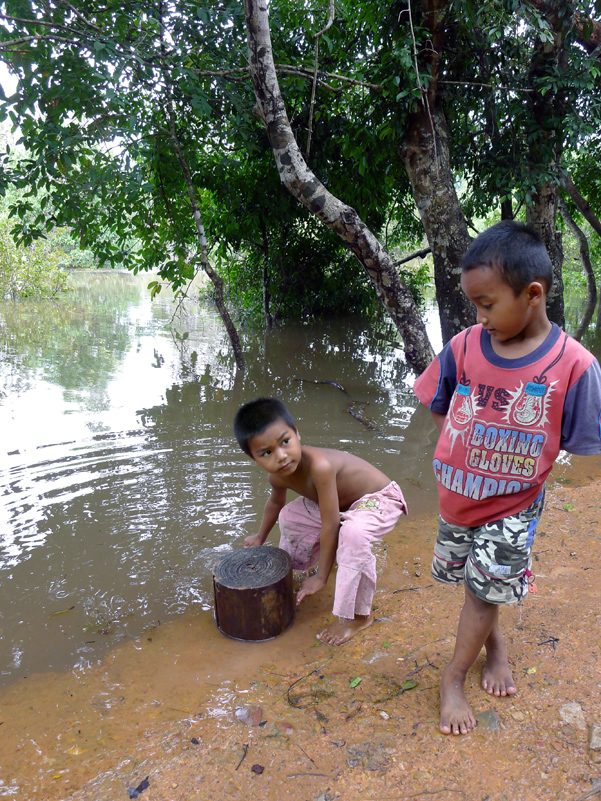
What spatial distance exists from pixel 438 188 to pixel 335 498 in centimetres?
414

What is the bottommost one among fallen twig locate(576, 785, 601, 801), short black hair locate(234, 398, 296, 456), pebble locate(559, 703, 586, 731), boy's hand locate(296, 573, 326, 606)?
fallen twig locate(576, 785, 601, 801)

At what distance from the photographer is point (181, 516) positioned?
12.9 feet

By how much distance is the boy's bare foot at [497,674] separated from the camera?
212 cm

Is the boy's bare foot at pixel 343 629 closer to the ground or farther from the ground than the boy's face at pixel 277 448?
closer to the ground

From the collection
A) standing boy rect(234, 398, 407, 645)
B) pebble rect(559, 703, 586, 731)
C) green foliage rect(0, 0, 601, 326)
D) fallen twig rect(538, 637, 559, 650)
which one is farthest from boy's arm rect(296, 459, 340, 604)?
green foliage rect(0, 0, 601, 326)

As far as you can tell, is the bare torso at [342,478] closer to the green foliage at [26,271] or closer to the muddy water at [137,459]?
the muddy water at [137,459]

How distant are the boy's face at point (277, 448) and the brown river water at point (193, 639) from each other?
33.9 inches

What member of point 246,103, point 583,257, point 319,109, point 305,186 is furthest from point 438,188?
point 583,257

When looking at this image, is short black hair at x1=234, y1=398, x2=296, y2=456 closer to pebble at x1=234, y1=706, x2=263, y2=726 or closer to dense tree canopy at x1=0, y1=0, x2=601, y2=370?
pebble at x1=234, y1=706, x2=263, y2=726

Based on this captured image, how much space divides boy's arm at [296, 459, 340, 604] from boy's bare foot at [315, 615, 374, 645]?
0.20 m

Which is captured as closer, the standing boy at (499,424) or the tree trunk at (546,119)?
the standing boy at (499,424)

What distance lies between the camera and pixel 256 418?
2.49 meters

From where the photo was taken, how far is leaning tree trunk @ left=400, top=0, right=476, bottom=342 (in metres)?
5.54

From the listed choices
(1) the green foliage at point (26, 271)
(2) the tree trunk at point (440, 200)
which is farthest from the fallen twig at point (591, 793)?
(1) the green foliage at point (26, 271)
